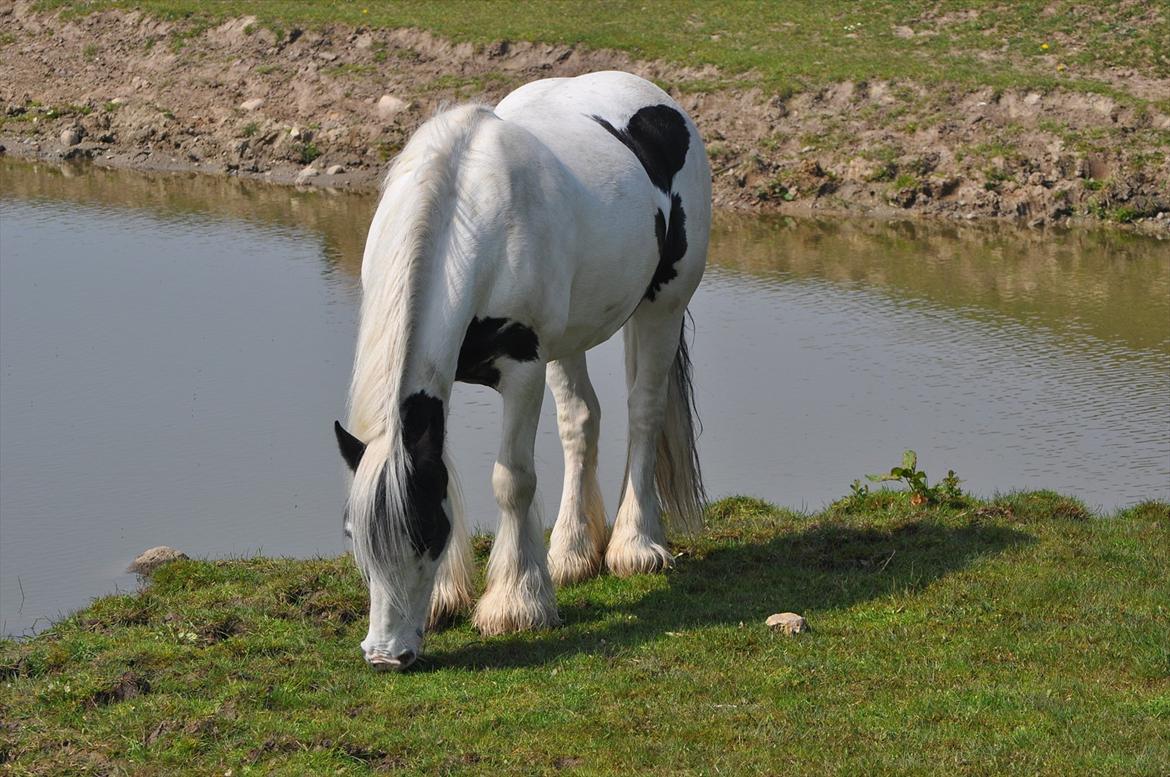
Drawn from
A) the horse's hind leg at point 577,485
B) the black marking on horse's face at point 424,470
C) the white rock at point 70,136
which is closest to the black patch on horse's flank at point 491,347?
the black marking on horse's face at point 424,470

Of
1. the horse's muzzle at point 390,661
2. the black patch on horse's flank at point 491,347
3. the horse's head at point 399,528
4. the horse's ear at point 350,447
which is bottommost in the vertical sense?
the horse's muzzle at point 390,661

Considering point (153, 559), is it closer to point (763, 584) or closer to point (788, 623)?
point (763, 584)

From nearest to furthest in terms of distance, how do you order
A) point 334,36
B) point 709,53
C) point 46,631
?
point 46,631 → point 709,53 → point 334,36

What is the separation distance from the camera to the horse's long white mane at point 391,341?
5.56 meters

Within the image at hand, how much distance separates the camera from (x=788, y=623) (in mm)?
6438

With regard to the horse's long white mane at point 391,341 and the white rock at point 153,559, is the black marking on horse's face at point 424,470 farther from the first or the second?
the white rock at point 153,559

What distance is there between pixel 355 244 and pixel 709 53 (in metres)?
8.44

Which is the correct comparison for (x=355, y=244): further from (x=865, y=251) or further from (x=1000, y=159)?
(x=1000, y=159)


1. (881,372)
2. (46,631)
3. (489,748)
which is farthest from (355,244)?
(489,748)

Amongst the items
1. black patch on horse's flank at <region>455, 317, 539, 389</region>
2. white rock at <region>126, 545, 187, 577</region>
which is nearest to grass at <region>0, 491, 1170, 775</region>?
white rock at <region>126, 545, 187, 577</region>

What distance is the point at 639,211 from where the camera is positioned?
23.5ft

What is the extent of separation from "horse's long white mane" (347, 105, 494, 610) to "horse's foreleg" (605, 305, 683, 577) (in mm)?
1862

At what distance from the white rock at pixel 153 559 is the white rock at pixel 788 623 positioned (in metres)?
3.30

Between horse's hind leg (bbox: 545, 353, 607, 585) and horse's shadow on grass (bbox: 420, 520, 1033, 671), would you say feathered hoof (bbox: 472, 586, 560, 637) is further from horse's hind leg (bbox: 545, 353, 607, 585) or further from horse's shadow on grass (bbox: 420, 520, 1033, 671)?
horse's hind leg (bbox: 545, 353, 607, 585)
